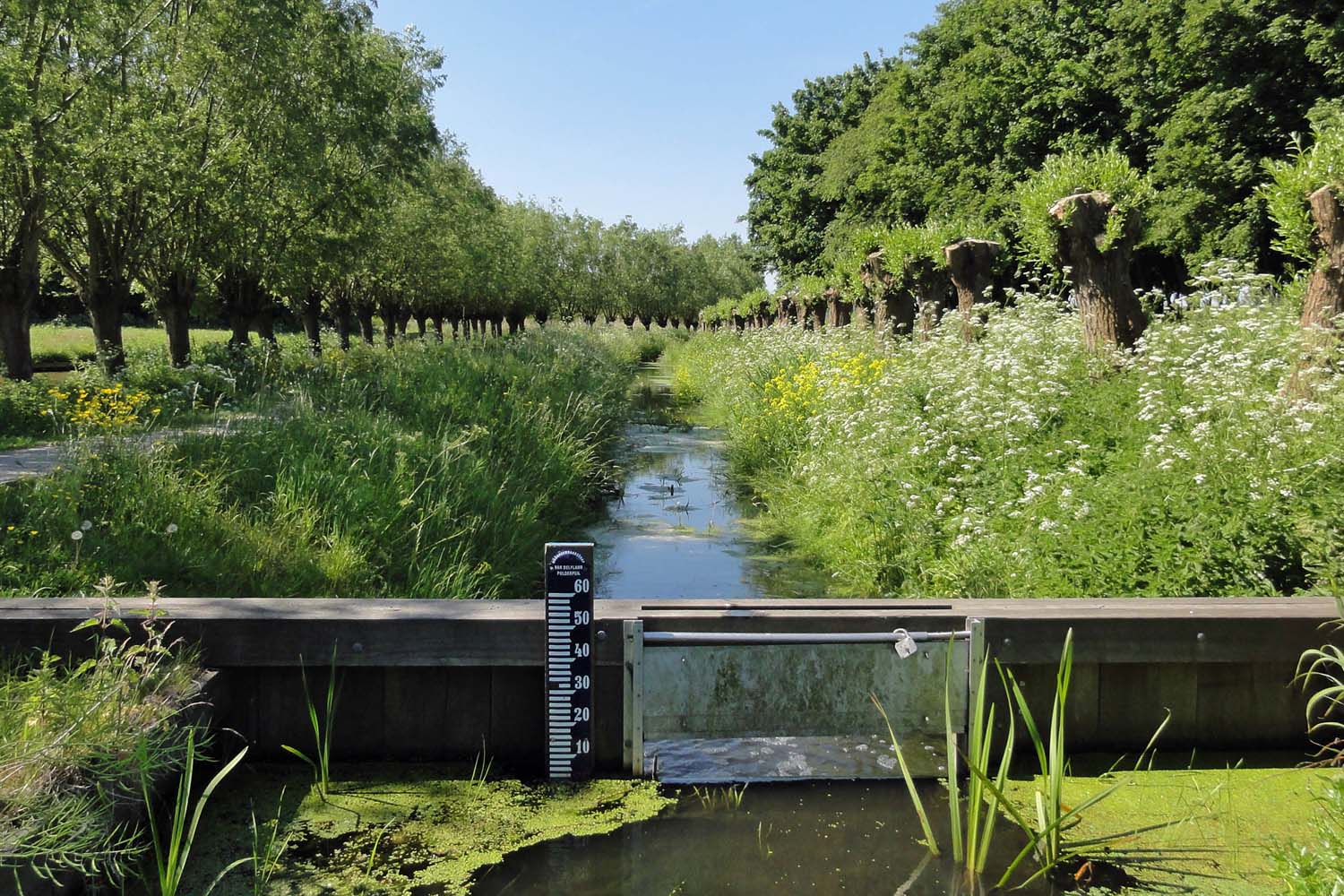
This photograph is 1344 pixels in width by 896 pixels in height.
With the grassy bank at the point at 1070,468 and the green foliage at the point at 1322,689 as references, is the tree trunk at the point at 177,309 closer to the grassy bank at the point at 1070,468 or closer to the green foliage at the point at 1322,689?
the grassy bank at the point at 1070,468

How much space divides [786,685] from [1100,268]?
26.7ft

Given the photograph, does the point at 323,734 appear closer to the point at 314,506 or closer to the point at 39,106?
the point at 314,506

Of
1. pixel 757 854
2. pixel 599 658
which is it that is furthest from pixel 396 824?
pixel 757 854

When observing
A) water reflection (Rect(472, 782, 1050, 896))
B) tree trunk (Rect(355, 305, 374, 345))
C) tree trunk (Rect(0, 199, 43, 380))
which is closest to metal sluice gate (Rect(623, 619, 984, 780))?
water reflection (Rect(472, 782, 1050, 896))

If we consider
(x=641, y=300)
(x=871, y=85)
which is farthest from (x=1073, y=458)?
(x=641, y=300)

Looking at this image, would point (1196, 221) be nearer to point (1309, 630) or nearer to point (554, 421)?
point (554, 421)

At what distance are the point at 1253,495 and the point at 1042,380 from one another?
139 inches

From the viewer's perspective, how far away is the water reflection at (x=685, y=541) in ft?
28.0

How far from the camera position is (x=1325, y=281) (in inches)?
322

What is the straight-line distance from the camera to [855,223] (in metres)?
38.0

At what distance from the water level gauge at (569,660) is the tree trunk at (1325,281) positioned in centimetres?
611

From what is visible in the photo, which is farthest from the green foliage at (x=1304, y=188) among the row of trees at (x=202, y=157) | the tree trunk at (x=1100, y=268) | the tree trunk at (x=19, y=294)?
the tree trunk at (x=19, y=294)

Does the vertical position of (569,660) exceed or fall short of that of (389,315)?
it falls short

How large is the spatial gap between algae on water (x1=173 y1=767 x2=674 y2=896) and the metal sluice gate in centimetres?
32
